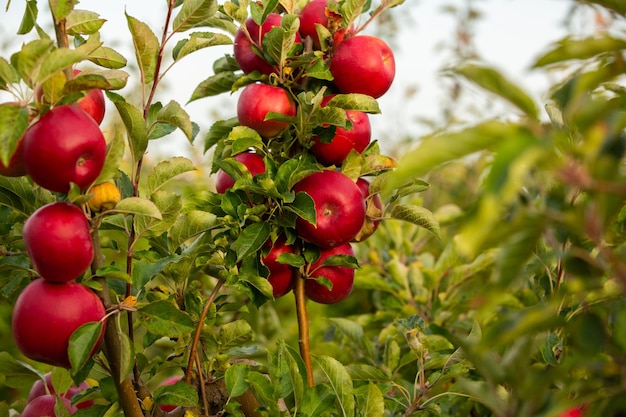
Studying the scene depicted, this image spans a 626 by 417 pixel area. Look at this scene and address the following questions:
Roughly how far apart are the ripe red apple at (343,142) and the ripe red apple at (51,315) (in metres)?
0.44

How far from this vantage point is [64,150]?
3.00 feet

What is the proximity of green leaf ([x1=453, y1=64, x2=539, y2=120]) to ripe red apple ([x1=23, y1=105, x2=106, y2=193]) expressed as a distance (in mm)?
520

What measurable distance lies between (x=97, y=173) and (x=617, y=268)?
645 mm

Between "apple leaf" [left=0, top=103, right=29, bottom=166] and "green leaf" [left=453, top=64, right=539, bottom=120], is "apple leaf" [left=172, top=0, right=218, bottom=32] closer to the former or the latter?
Answer: "apple leaf" [left=0, top=103, right=29, bottom=166]

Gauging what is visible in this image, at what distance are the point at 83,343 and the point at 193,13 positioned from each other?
52cm

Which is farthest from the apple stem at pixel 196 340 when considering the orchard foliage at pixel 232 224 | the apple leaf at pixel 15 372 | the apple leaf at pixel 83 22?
the apple leaf at pixel 83 22

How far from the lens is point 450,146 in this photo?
593mm

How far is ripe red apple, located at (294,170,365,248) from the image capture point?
45.4 inches

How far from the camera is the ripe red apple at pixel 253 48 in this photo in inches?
49.0

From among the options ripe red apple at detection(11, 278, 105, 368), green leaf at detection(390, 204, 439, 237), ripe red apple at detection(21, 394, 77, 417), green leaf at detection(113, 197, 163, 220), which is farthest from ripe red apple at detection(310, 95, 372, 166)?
ripe red apple at detection(21, 394, 77, 417)

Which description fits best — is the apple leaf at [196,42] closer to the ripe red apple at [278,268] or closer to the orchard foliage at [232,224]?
the orchard foliage at [232,224]

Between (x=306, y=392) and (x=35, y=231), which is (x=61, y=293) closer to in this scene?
(x=35, y=231)

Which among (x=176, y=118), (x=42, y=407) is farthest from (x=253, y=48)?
(x=42, y=407)

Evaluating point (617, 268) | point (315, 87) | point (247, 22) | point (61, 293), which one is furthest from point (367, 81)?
point (617, 268)
